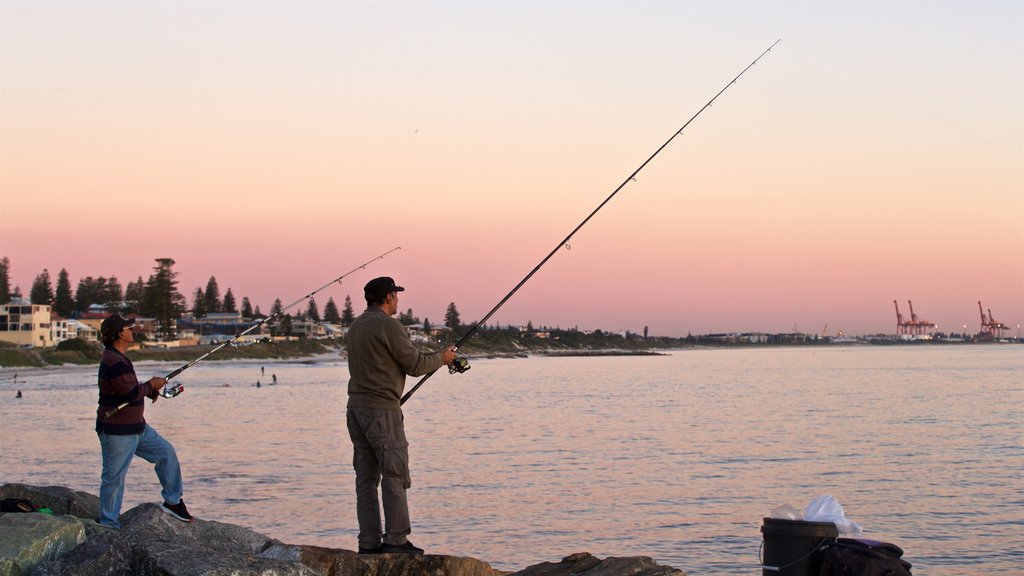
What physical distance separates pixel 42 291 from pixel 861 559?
14311 cm

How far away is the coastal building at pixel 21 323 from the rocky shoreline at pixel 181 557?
98.5 metres

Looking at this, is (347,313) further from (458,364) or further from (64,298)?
(458,364)

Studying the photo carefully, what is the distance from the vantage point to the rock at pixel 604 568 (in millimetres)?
6195

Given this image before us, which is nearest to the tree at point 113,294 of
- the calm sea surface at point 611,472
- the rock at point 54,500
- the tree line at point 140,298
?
the tree line at point 140,298

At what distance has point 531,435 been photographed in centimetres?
2630

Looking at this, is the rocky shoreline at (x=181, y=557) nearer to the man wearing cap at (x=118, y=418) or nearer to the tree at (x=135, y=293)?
the man wearing cap at (x=118, y=418)

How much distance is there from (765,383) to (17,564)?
55.3 m

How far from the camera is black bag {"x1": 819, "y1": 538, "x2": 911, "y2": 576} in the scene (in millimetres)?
5027

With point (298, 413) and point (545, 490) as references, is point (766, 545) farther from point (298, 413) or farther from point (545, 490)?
point (298, 413)

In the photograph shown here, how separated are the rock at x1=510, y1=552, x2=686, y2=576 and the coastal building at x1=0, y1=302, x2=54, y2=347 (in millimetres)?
99327

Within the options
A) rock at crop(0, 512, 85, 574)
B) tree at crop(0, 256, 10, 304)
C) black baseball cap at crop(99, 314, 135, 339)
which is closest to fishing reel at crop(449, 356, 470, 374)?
black baseball cap at crop(99, 314, 135, 339)

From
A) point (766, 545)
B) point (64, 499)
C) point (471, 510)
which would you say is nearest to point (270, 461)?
point (471, 510)

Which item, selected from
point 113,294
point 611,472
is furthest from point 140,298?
point 611,472

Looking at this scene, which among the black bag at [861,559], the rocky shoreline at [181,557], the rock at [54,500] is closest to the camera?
the black bag at [861,559]
